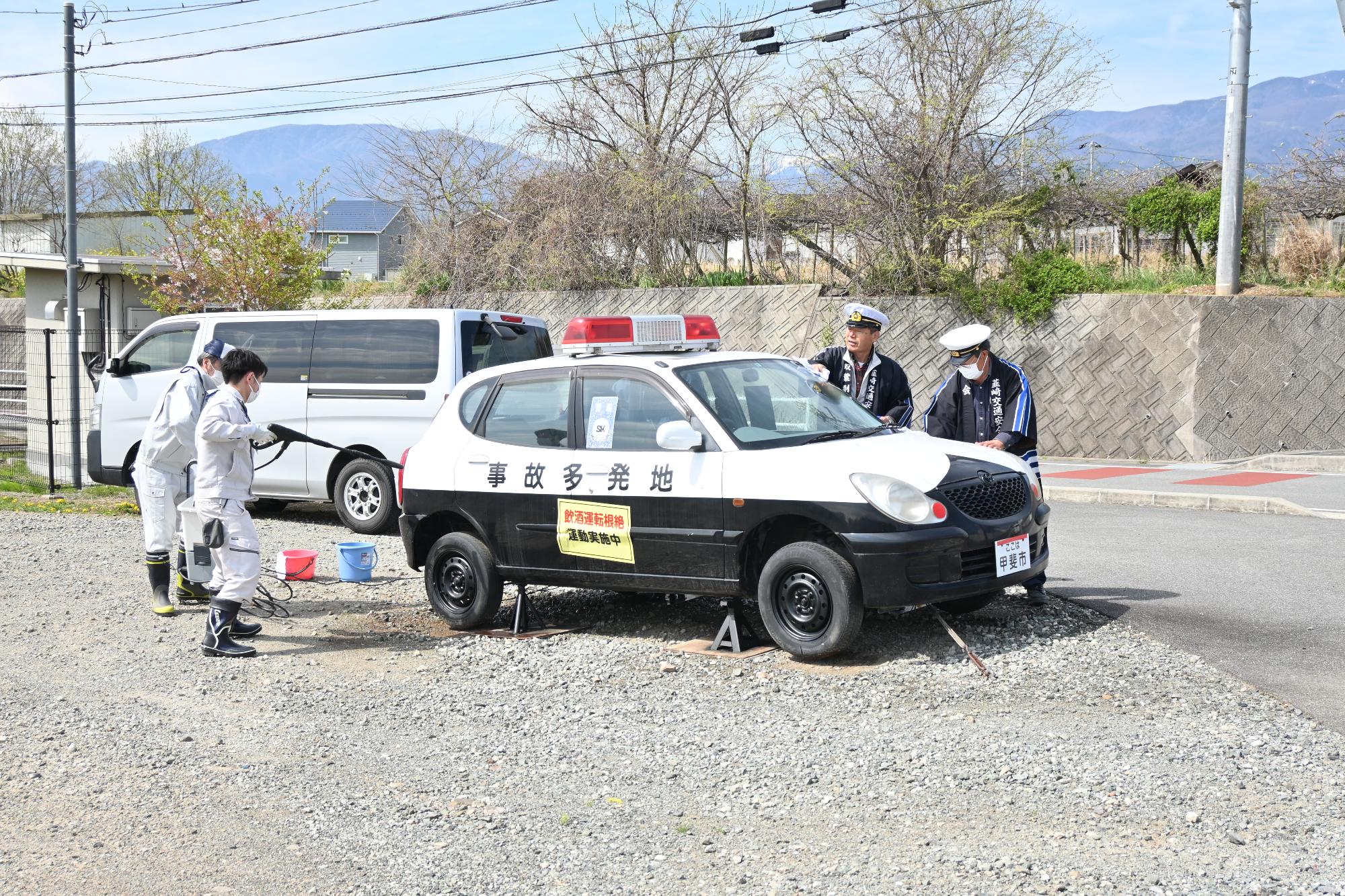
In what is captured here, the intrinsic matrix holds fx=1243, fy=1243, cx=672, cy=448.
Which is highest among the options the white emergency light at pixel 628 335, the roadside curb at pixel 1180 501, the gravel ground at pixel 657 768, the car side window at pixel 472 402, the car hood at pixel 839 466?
the white emergency light at pixel 628 335

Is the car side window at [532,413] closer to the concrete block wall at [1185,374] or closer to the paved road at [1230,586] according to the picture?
the paved road at [1230,586]

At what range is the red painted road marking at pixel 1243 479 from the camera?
14672 mm

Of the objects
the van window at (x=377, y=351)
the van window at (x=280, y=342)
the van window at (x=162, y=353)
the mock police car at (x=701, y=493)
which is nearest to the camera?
the mock police car at (x=701, y=493)

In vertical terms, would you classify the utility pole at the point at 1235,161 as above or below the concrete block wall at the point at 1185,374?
above

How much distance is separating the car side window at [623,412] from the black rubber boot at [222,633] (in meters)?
2.33

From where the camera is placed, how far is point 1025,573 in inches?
272

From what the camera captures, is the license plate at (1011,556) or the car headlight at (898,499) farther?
the license plate at (1011,556)

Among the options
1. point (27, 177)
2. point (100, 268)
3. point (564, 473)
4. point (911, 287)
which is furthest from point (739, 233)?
point (27, 177)

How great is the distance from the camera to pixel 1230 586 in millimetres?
8578

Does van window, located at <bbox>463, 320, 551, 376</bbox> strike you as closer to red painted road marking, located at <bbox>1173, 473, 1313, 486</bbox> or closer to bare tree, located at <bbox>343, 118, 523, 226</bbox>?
red painted road marking, located at <bbox>1173, 473, 1313, 486</bbox>

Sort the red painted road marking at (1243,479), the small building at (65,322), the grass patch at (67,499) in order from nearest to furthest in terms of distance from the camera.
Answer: the grass patch at (67,499)
the red painted road marking at (1243,479)
the small building at (65,322)

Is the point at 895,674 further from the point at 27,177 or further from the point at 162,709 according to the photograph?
the point at 27,177

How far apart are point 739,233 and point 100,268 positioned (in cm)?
1128

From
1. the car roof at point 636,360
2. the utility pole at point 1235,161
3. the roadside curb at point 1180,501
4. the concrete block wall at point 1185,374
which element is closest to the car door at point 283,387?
the car roof at point 636,360
